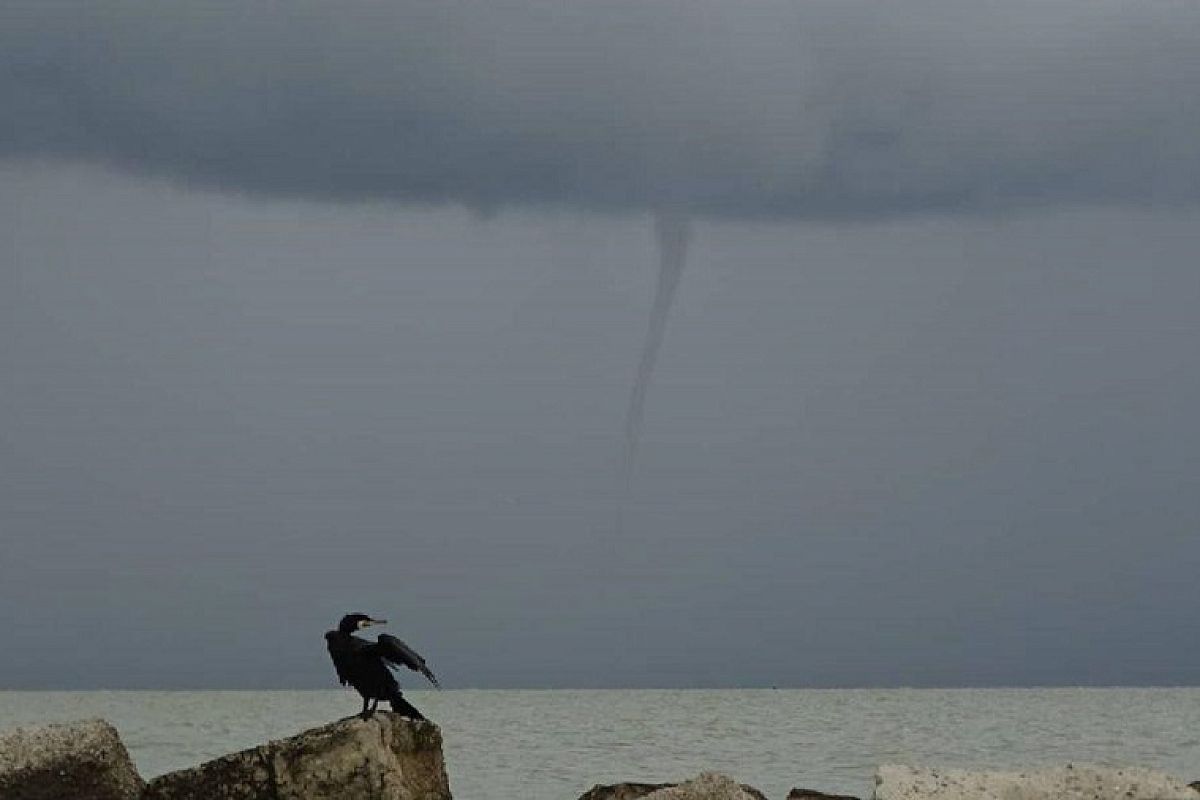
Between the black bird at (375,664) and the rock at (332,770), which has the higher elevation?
the black bird at (375,664)

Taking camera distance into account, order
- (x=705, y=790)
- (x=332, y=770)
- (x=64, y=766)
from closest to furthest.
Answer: (x=705, y=790) < (x=332, y=770) < (x=64, y=766)

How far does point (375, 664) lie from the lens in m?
17.7

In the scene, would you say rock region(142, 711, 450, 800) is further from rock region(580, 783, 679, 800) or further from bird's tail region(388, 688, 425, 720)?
rock region(580, 783, 679, 800)

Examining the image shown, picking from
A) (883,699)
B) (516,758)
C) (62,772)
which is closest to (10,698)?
(883,699)

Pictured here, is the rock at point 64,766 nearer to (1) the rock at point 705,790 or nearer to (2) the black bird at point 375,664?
(2) the black bird at point 375,664

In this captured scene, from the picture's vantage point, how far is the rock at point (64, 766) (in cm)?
1717

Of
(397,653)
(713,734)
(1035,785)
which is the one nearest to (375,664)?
(397,653)

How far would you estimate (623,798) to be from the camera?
1806cm

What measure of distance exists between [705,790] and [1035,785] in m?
3.18

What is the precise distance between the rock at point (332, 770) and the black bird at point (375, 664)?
46cm

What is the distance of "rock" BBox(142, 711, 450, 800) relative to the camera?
54.4 ft

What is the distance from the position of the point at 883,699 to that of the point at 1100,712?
23405 millimetres

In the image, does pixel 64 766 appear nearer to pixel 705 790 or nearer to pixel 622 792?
pixel 622 792

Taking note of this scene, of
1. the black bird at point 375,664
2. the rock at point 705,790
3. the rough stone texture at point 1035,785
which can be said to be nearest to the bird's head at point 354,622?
the black bird at point 375,664
